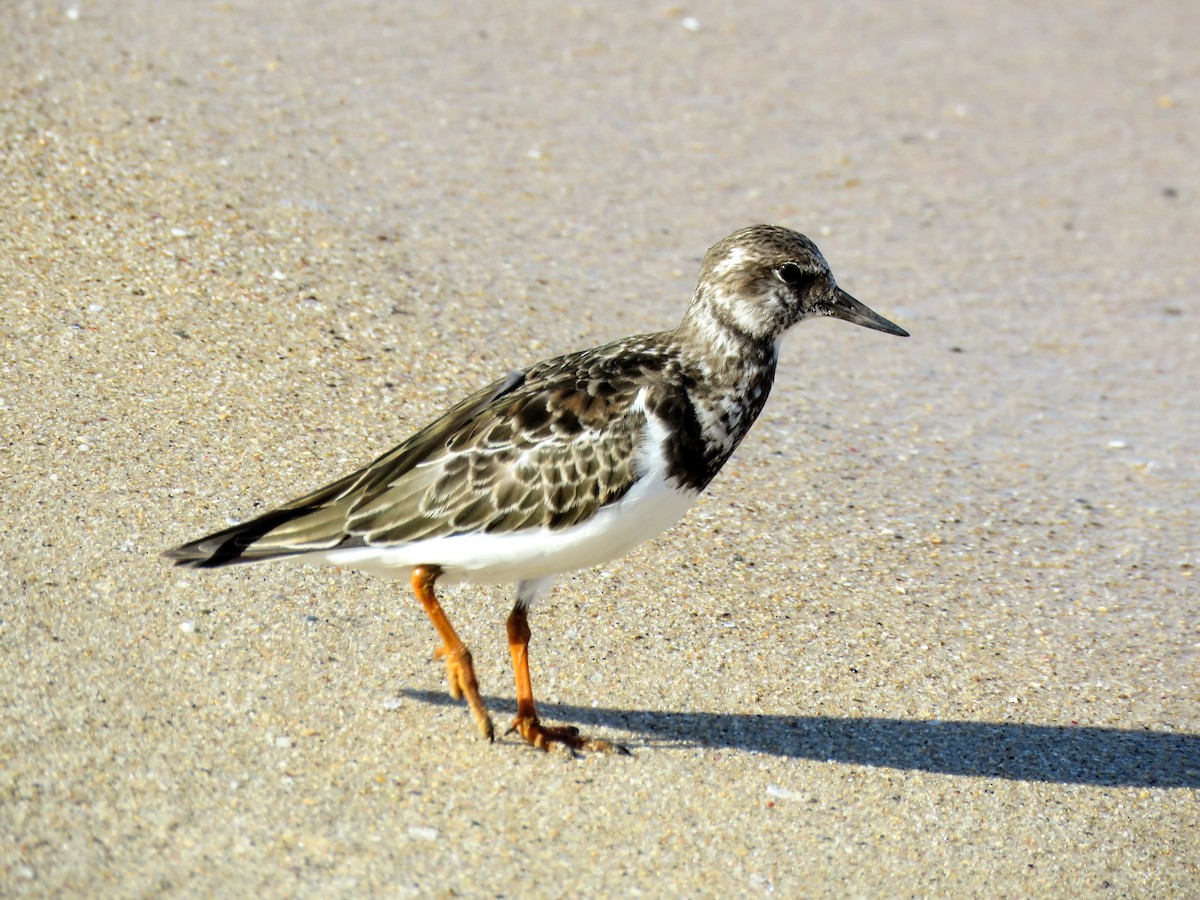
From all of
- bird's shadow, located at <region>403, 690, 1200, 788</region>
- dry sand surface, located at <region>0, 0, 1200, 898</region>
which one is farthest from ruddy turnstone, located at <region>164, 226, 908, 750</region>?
dry sand surface, located at <region>0, 0, 1200, 898</region>

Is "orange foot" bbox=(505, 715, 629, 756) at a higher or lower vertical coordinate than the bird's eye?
lower

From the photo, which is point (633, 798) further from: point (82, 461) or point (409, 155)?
point (409, 155)

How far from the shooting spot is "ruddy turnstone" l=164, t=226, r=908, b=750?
5.14 metres

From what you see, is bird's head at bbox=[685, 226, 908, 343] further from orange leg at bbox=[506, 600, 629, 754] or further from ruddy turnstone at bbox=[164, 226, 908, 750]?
orange leg at bbox=[506, 600, 629, 754]

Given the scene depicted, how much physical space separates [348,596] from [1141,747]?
125 inches

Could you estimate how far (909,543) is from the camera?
23.2 ft

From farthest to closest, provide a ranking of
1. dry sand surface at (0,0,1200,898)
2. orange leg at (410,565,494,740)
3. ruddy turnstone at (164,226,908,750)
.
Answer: orange leg at (410,565,494,740), ruddy turnstone at (164,226,908,750), dry sand surface at (0,0,1200,898)

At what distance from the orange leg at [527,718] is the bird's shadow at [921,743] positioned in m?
0.14

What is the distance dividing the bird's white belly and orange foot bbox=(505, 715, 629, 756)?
1.81 feet

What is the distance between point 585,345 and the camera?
8289 millimetres

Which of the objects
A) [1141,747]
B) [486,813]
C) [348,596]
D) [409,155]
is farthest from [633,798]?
[409,155]

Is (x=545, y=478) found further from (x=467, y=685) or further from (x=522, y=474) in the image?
(x=467, y=685)

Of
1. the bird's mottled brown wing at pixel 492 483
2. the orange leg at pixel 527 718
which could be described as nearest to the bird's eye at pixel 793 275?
the bird's mottled brown wing at pixel 492 483

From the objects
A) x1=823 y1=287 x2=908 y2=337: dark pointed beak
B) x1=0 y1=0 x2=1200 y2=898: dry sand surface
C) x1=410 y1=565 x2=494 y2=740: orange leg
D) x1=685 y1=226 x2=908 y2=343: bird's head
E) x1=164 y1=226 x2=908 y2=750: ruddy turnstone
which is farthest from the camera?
x1=823 y1=287 x2=908 y2=337: dark pointed beak
